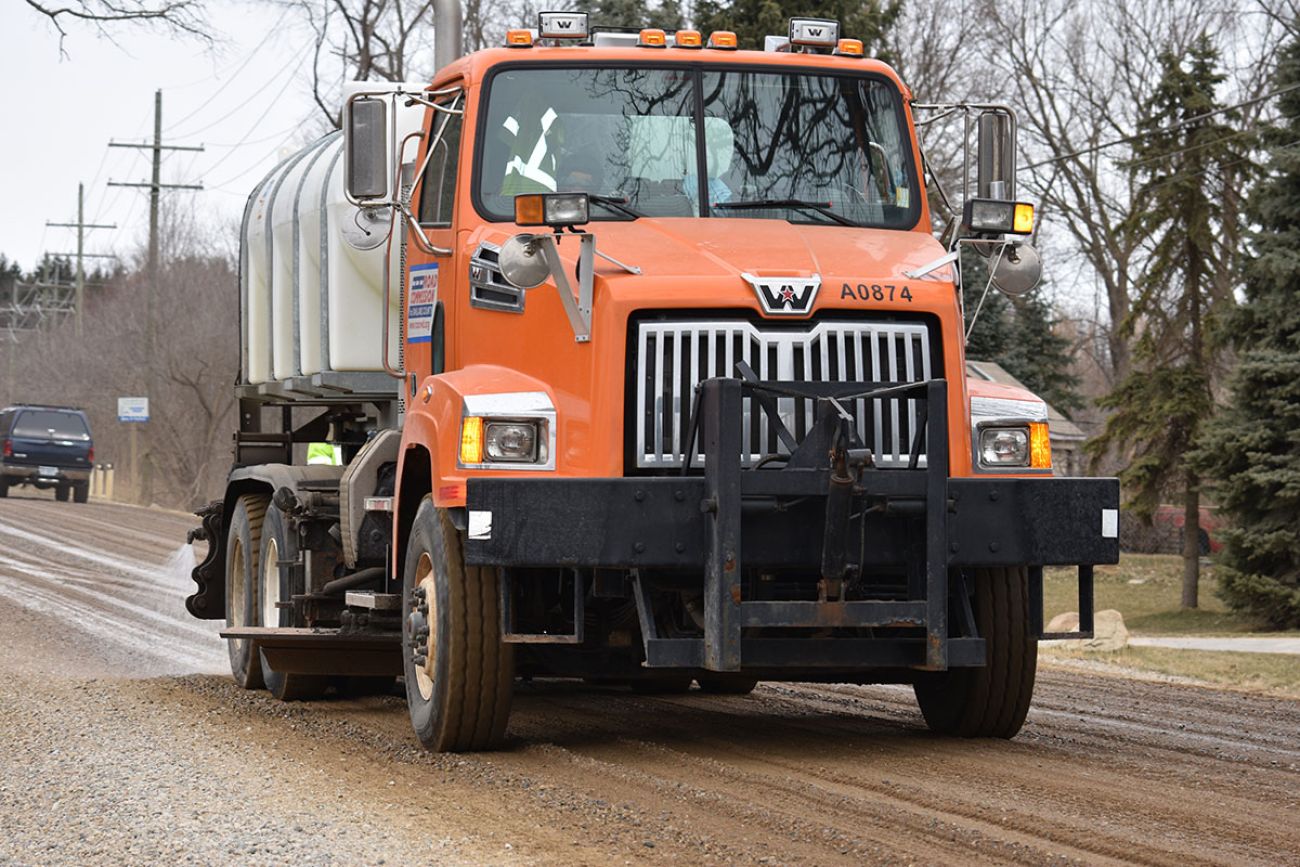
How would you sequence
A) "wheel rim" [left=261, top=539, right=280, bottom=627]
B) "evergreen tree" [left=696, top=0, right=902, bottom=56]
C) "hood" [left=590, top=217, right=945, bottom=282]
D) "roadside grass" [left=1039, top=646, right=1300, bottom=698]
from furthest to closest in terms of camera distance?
"evergreen tree" [left=696, top=0, right=902, bottom=56] < "roadside grass" [left=1039, top=646, right=1300, bottom=698] < "wheel rim" [left=261, top=539, right=280, bottom=627] < "hood" [left=590, top=217, right=945, bottom=282]

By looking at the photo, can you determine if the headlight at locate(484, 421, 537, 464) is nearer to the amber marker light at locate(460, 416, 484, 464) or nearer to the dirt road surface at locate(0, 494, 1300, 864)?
the amber marker light at locate(460, 416, 484, 464)

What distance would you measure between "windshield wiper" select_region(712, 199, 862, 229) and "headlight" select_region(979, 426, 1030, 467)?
1.40 m

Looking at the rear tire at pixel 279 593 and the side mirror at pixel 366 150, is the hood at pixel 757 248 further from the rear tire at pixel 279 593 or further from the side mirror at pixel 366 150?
the rear tire at pixel 279 593

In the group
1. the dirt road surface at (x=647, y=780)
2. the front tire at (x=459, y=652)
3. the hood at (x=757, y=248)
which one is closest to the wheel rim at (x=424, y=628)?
the front tire at (x=459, y=652)

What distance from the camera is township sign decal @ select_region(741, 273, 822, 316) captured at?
7.90 metres

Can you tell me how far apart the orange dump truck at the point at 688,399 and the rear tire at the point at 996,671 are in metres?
0.02

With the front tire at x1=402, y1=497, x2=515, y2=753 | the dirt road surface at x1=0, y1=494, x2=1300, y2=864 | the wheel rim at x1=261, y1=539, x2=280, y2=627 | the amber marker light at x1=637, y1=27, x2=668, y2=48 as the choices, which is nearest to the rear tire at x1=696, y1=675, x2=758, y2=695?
the dirt road surface at x1=0, y1=494, x2=1300, y2=864

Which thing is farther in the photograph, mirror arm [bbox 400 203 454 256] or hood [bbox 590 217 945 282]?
mirror arm [bbox 400 203 454 256]

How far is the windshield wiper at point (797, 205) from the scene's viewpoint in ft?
29.5

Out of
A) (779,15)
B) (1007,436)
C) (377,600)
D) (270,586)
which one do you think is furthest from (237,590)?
(779,15)

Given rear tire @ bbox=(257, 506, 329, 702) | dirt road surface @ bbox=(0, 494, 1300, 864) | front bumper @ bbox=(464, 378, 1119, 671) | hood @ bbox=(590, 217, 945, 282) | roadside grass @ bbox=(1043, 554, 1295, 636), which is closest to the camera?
dirt road surface @ bbox=(0, 494, 1300, 864)

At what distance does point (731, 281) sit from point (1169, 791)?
8.80 feet

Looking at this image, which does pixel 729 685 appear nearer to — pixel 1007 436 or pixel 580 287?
pixel 1007 436

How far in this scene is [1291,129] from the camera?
25.5 meters
